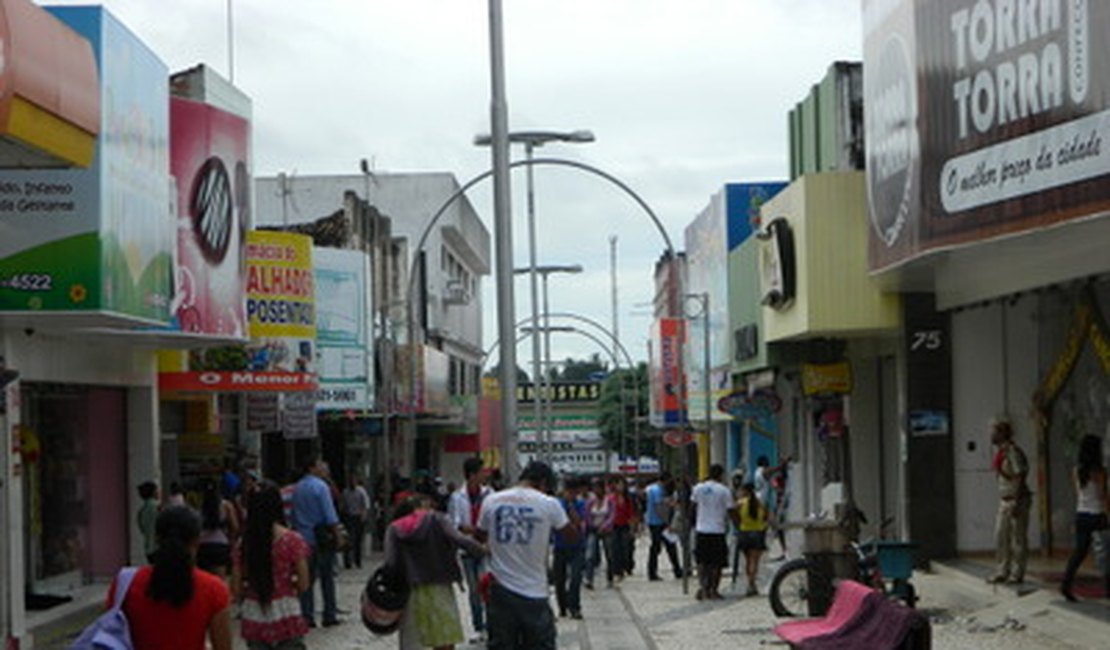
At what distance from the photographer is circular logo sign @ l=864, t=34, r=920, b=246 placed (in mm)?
19922

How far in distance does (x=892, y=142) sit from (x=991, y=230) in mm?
3904

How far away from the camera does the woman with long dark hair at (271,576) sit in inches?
478

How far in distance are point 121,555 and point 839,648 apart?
13.7 m

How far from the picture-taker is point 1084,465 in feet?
56.6

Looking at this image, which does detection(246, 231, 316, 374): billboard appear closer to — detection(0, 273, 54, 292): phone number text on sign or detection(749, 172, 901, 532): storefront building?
detection(749, 172, 901, 532): storefront building

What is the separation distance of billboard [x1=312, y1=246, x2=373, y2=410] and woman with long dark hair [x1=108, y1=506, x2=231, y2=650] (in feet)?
92.3

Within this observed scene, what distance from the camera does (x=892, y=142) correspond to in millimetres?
20953

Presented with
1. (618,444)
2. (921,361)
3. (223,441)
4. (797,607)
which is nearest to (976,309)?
(921,361)

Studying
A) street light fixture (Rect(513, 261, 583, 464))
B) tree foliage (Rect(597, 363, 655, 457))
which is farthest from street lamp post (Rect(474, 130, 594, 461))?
tree foliage (Rect(597, 363, 655, 457))

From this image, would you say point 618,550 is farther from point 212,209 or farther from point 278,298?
point 212,209

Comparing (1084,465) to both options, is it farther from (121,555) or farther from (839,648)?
(121,555)

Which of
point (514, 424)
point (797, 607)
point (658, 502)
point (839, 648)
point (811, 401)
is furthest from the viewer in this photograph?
point (811, 401)

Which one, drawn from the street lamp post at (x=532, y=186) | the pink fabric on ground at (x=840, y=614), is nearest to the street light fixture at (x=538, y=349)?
the street lamp post at (x=532, y=186)

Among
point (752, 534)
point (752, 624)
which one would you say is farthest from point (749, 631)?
point (752, 534)
